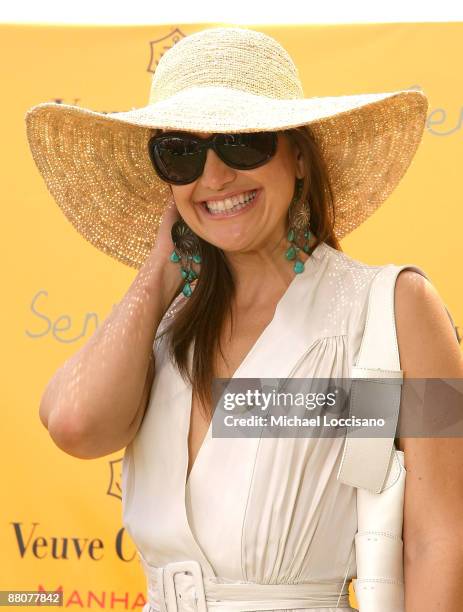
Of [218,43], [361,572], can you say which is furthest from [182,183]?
[361,572]

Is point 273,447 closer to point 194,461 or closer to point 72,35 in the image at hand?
point 194,461

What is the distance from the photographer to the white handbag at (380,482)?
1810 mm

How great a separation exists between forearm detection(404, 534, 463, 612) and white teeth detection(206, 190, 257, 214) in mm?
701

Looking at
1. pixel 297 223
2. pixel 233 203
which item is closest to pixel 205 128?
pixel 233 203

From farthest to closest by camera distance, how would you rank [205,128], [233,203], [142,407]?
[142,407]
[233,203]
[205,128]

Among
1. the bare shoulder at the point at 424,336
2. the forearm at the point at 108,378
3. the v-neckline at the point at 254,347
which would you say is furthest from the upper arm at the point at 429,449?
the forearm at the point at 108,378

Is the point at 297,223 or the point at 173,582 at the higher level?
the point at 297,223

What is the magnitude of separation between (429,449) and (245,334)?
45 centimetres

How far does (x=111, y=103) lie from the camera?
324cm

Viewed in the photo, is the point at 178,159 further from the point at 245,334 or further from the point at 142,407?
the point at 142,407

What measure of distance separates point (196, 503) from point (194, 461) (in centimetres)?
8

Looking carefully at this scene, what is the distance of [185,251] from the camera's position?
87.3 inches

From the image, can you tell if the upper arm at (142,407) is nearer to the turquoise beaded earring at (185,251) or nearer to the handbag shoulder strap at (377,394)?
the turquoise beaded earring at (185,251)

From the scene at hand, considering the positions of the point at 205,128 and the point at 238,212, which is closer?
the point at 205,128
